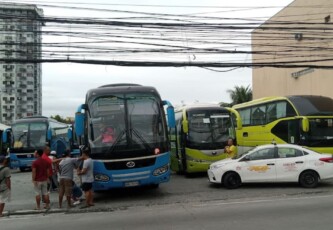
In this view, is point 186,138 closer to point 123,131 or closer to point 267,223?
point 123,131

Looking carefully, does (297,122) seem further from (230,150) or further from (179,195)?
(179,195)

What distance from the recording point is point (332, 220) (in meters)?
8.67

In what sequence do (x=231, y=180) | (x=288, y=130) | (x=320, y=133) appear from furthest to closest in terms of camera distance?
(x=288, y=130)
(x=320, y=133)
(x=231, y=180)

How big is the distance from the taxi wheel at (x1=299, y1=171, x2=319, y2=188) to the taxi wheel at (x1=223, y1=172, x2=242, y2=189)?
204 centimetres

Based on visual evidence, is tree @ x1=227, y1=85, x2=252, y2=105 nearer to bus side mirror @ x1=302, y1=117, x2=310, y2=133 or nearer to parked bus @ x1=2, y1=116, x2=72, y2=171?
parked bus @ x1=2, y1=116, x2=72, y2=171

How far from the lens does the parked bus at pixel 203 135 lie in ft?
58.1

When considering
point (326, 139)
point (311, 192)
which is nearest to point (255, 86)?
point (326, 139)

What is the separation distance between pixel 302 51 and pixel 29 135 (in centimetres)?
1927

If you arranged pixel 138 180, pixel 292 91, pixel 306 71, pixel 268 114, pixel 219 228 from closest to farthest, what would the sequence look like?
1. pixel 219 228
2. pixel 138 180
3. pixel 268 114
4. pixel 306 71
5. pixel 292 91

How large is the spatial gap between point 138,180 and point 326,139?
29.3 ft

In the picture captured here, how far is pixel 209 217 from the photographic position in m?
9.53

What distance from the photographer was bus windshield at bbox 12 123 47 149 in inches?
1045

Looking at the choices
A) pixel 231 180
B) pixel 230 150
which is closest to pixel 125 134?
pixel 231 180

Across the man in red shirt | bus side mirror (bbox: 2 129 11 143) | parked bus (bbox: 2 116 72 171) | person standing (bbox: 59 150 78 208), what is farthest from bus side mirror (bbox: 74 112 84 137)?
bus side mirror (bbox: 2 129 11 143)
